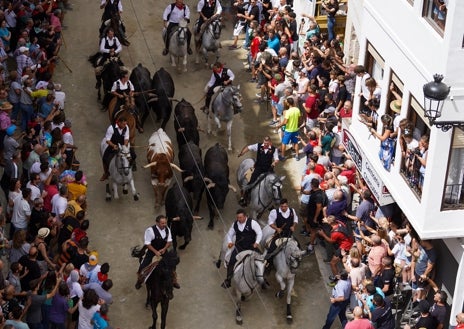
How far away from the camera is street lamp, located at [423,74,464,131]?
50.3 ft

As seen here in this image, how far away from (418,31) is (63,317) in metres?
7.54

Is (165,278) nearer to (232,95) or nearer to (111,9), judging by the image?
(232,95)

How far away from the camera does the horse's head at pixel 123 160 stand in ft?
68.8

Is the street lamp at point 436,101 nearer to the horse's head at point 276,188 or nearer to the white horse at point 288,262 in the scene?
the white horse at point 288,262

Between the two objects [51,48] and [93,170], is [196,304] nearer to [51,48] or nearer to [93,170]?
[93,170]

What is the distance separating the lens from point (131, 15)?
2986 cm

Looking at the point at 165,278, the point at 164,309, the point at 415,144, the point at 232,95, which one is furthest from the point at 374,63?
the point at 164,309

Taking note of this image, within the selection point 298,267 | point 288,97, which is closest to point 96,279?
point 298,267

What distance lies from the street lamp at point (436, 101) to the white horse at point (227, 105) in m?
7.59

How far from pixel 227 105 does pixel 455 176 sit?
304 inches

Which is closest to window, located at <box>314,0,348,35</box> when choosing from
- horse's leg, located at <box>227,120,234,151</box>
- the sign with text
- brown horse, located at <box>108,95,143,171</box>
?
horse's leg, located at <box>227,120,234,151</box>

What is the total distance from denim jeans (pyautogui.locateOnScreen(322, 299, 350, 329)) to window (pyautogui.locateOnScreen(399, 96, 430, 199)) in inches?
94.2

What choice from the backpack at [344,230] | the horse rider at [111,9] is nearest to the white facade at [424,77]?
the backpack at [344,230]

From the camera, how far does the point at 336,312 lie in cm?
1791
